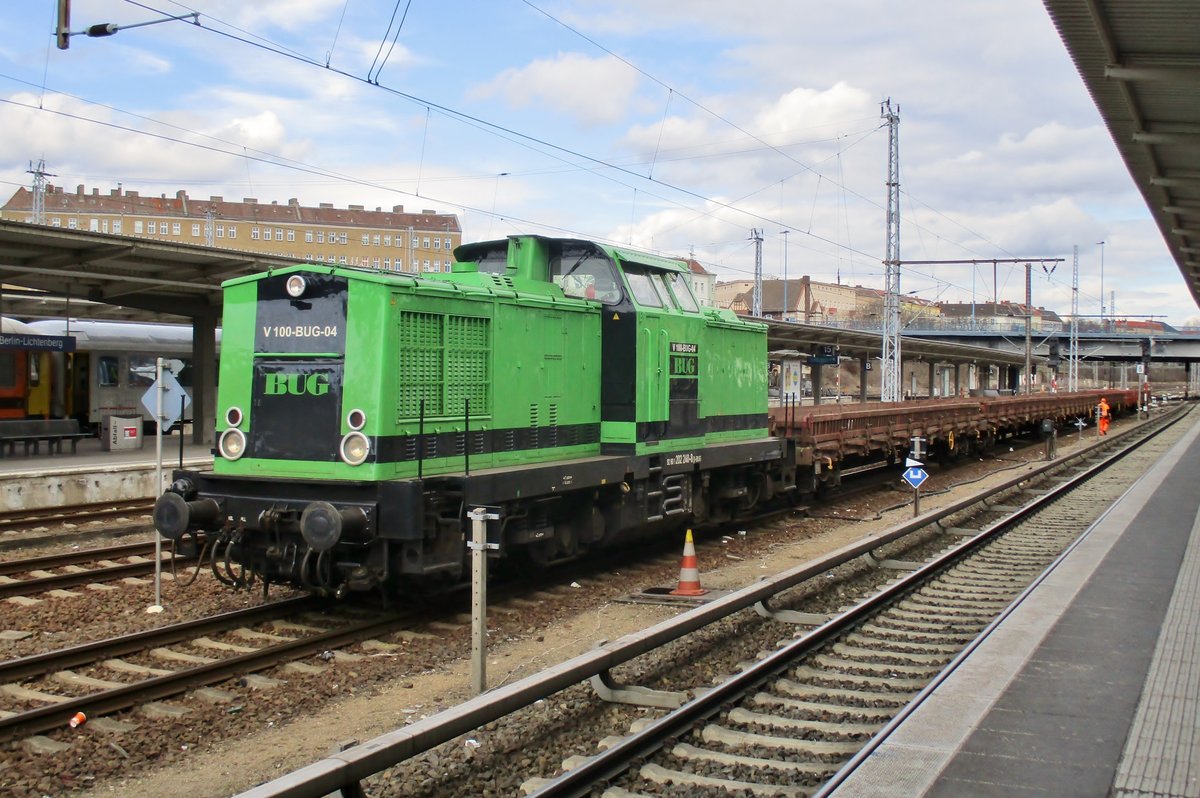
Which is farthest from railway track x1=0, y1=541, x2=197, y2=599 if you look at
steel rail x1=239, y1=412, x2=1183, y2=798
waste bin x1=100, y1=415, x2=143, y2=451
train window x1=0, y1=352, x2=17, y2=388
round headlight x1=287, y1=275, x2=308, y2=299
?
train window x1=0, y1=352, x2=17, y2=388

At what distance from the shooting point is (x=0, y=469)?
647 inches

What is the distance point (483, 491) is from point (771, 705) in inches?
120

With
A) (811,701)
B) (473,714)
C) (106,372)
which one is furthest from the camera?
(106,372)

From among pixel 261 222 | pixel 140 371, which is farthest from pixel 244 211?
pixel 140 371

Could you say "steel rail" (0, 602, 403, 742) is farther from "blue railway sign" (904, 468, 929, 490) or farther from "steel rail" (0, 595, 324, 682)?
"blue railway sign" (904, 468, 929, 490)

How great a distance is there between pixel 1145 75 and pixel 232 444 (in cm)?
830

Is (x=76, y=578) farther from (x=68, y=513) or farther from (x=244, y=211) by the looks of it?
(x=244, y=211)

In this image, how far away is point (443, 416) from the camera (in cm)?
835

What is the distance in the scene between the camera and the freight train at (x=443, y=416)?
7.65 metres

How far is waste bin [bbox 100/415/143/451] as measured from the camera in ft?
68.9

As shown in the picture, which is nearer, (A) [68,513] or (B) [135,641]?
(B) [135,641]

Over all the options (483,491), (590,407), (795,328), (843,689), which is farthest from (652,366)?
(795,328)

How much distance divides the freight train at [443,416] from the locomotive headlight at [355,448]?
0.02 metres

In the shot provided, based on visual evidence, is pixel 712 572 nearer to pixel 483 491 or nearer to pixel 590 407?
pixel 590 407
